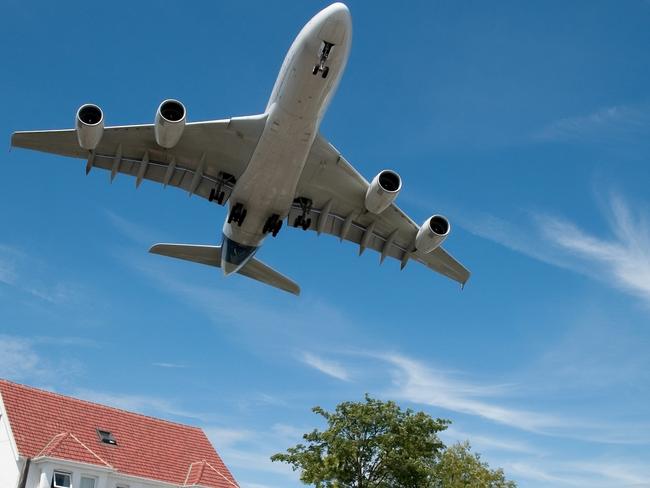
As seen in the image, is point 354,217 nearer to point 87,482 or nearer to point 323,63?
point 323,63

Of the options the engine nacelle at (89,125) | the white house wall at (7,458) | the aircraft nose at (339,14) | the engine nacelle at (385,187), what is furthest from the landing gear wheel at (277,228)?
the white house wall at (7,458)

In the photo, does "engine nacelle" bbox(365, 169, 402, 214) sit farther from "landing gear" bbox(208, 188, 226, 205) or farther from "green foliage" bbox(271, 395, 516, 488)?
"green foliage" bbox(271, 395, 516, 488)

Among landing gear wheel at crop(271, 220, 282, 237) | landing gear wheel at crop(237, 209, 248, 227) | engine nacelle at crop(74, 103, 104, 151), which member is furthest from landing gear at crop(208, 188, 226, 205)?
engine nacelle at crop(74, 103, 104, 151)

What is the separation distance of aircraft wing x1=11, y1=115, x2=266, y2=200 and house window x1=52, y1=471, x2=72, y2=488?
16.4 metres

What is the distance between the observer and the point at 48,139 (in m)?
26.8

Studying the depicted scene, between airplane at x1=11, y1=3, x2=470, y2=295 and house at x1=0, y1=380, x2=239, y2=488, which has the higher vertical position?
airplane at x1=11, y1=3, x2=470, y2=295

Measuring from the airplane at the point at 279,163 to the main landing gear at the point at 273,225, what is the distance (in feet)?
0.25

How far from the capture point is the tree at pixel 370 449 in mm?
37094

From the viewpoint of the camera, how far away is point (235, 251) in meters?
30.7

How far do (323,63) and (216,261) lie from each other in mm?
14451

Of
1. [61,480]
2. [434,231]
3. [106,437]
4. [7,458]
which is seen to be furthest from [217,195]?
[106,437]

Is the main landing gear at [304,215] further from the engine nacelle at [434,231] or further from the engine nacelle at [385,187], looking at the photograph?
the engine nacelle at [434,231]

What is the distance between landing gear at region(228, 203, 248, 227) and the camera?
92.0 ft

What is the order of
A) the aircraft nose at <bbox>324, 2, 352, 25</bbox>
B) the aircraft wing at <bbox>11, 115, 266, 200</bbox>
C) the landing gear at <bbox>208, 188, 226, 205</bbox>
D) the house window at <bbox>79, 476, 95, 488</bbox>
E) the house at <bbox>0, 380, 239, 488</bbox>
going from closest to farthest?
the aircraft nose at <bbox>324, 2, 352, 25</bbox> → the aircraft wing at <bbox>11, 115, 266, 200</bbox> → the landing gear at <bbox>208, 188, 226, 205</bbox> → the house at <bbox>0, 380, 239, 488</bbox> → the house window at <bbox>79, 476, 95, 488</bbox>
